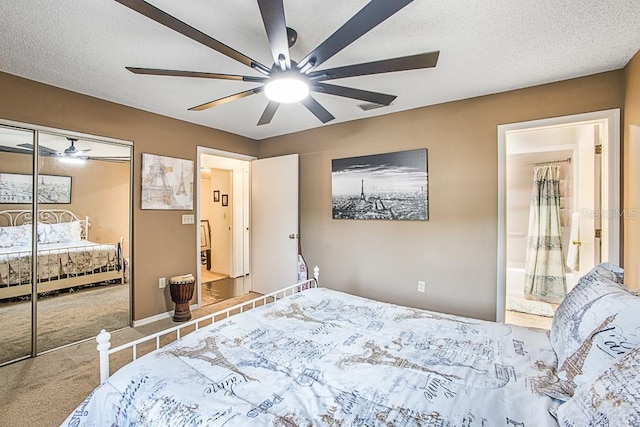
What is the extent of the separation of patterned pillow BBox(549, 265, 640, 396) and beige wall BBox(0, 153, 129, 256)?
3.73 meters

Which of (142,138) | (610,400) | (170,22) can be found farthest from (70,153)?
(610,400)

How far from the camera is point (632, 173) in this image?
2.22 m

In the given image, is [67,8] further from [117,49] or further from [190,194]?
[190,194]

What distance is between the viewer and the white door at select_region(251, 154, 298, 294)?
4.14 meters

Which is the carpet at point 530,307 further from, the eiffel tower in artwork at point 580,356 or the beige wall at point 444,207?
the eiffel tower in artwork at point 580,356

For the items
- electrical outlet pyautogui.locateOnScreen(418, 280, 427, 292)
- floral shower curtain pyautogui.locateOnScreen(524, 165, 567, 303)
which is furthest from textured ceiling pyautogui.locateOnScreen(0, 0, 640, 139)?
floral shower curtain pyautogui.locateOnScreen(524, 165, 567, 303)

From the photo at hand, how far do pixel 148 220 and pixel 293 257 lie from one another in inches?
72.3

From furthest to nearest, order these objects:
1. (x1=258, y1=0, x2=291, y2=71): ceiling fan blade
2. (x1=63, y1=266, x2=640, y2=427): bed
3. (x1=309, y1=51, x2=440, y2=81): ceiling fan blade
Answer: (x1=309, y1=51, x2=440, y2=81): ceiling fan blade
(x1=258, y1=0, x2=291, y2=71): ceiling fan blade
(x1=63, y1=266, x2=640, y2=427): bed

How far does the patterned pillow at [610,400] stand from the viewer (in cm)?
73

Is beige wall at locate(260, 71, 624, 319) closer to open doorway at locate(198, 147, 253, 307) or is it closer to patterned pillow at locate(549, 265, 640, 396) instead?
patterned pillow at locate(549, 265, 640, 396)

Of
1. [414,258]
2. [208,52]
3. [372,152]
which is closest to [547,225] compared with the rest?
[414,258]

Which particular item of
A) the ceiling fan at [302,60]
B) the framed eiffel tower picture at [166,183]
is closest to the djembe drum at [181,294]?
the framed eiffel tower picture at [166,183]

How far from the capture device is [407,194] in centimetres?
338

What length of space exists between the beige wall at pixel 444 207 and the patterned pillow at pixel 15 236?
118 inches
